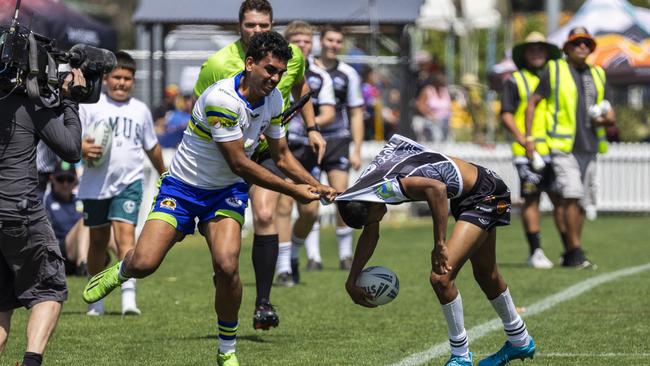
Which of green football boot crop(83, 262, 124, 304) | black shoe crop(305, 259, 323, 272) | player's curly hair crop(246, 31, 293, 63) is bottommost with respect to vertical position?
black shoe crop(305, 259, 323, 272)

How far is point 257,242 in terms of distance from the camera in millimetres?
9266

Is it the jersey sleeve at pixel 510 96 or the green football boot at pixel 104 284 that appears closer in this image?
the green football boot at pixel 104 284

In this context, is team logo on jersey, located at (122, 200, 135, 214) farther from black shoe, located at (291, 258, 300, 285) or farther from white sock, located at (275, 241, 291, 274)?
black shoe, located at (291, 258, 300, 285)

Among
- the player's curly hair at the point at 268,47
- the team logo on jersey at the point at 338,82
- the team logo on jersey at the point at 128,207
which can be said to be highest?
the player's curly hair at the point at 268,47

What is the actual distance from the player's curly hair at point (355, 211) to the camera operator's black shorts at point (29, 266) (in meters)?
1.52

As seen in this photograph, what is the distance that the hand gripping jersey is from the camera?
6980 mm

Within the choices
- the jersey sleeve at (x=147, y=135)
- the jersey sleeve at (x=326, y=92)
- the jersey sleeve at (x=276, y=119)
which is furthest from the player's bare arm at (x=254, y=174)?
the jersey sleeve at (x=326, y=92)

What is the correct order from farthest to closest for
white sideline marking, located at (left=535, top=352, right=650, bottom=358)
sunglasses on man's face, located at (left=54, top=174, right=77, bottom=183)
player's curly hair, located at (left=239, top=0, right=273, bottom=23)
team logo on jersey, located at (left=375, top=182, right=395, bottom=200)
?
sunglasses on man's face, located at (left=54, top=174, right=77, bottom=183), player's curly hair, located at (left=239, top=0, right=273, bottom=23), white sideline marking, located at (left=535, top=352, right=650, bottom=358), team logo on jersey, located at (left=375, top=182, right=395, bottom=200)

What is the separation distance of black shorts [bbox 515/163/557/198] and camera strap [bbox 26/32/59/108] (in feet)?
25.8

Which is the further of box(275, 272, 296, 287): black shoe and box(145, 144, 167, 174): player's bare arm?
box(275, 272, 296, 287): black shoe

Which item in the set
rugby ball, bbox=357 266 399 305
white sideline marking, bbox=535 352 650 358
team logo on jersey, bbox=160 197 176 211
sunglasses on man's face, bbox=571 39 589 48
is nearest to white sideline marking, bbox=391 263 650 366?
white sideline marking, bbox=535 352 650 358

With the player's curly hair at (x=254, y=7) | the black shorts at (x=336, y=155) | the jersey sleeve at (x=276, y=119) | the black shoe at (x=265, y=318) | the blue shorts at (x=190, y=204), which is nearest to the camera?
the blue shorts at (x=190, y=204)

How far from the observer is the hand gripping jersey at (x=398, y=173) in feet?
22.9

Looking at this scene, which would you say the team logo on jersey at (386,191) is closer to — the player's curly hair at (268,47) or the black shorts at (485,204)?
the black shorts at (485,204)
